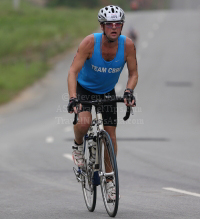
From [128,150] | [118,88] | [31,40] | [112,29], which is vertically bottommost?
[118,88]

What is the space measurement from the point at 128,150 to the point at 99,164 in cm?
721

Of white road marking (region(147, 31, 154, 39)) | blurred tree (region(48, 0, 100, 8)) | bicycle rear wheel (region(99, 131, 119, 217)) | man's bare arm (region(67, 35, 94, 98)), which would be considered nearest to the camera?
bicycle rear wheel (region(99, 131, 119, 217))

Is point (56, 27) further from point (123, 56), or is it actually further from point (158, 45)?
point (123, 56)

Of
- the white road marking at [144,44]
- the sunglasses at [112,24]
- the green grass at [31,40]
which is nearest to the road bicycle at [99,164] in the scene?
the sunglasses at [112,24]

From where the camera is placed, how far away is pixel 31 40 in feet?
151

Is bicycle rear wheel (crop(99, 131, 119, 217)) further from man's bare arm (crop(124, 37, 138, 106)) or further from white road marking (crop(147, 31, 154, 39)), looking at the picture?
white road marking (crop(147, 31, 154, 39))

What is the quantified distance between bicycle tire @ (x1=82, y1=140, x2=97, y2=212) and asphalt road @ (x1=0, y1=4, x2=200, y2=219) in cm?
13

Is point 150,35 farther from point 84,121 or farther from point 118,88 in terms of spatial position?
point 84,121

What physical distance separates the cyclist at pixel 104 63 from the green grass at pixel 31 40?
23728mm

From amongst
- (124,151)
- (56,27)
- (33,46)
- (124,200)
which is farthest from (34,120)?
(56,27)

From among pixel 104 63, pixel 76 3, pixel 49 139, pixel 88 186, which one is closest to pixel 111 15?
pixel 104 63

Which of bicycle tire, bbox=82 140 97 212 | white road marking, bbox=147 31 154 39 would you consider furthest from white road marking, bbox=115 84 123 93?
bicycle tire, bbox=82 140 97 212

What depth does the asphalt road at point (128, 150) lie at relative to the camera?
23.2 feet

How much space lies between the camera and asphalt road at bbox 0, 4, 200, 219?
279 inches
